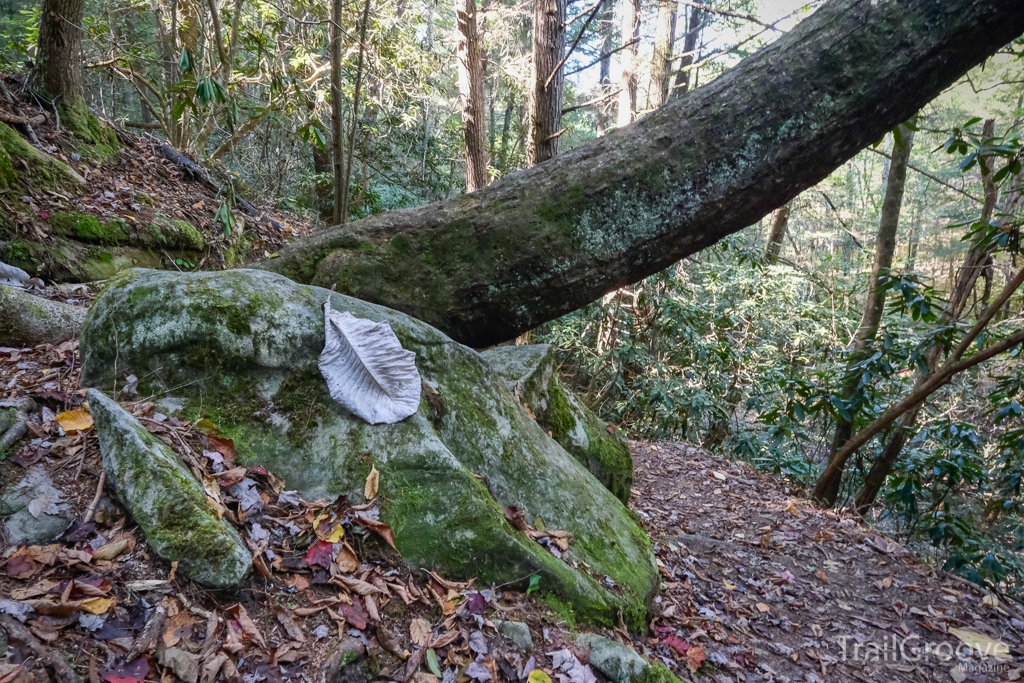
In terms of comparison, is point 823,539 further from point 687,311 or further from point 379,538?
point 687,311

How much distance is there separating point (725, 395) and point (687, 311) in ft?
6.42

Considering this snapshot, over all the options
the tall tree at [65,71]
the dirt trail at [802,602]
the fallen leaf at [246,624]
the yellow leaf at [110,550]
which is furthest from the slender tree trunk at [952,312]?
the tall tree at [65,71]

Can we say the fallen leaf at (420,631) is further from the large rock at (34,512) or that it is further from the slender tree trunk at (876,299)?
the slender tree trunk at (876,299)

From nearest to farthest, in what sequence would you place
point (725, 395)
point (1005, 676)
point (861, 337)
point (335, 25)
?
point (1005, 676) < point (335, 25) < point (861, 337) < point (725, 395)

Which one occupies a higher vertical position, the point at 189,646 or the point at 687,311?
the point at 687,311

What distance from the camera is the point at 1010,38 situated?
336 cm

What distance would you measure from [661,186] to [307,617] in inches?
119

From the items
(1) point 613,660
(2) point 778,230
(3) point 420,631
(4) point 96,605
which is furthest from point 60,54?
(2) point 778,230

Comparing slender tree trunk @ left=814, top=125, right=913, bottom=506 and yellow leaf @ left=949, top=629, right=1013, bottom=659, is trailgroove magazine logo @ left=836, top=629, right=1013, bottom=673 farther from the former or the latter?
slender tree trunk @ left=814, top=125, right=913, bottom=506

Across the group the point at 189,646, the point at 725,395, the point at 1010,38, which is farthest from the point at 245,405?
the point at 725,395

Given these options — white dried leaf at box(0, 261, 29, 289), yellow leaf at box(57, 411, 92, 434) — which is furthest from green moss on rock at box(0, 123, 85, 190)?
yellow leaf at box(57, 411, 92, 434)

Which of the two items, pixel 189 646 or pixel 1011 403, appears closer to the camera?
pixel 189 646

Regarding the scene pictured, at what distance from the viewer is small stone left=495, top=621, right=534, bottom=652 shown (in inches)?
80.2

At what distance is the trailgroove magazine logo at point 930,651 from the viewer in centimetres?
328
